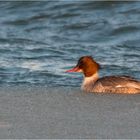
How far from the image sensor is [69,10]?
17.8 meters

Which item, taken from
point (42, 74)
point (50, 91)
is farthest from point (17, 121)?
point (42, 74)

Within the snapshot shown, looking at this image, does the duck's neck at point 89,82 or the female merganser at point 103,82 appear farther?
the duck's neck at point 89,82

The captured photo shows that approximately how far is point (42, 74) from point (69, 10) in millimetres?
5577

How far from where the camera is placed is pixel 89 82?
434 inches

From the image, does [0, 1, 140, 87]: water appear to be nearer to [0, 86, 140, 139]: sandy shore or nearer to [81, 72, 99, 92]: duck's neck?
[81, 72, 99, 92]: duck's neck

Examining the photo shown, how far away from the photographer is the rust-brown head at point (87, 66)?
1115 cm

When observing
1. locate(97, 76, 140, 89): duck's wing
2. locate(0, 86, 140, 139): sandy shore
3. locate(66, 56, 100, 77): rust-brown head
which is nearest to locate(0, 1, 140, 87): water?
locate(66, 56, 100, 77): rust-brown head

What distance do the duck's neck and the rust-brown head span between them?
5 centimetres

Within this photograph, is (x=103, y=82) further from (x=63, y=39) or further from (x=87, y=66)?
(x=63, y=39)

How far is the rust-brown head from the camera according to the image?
1115cm

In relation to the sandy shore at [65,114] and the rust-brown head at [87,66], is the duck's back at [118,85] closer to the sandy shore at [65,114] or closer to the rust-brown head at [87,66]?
the sandy shore at [65,114]

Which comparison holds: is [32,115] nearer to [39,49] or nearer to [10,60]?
[10,60]

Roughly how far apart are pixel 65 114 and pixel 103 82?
1.75m

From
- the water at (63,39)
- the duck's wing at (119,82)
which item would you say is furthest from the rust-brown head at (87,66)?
the water at (63,39)
